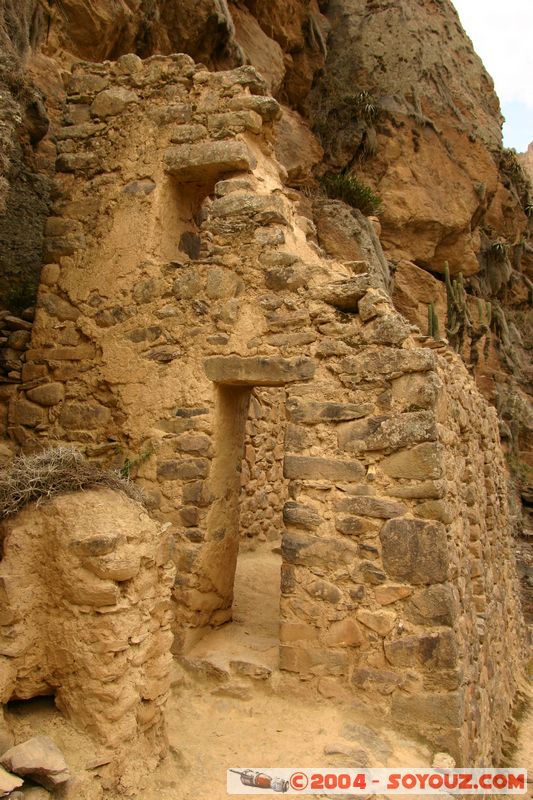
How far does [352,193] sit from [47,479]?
37.4 feet

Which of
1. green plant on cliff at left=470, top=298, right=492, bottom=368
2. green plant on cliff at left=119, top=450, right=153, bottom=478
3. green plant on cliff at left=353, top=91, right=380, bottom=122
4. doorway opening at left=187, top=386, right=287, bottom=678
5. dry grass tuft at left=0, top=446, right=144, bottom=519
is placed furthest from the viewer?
green plant on cliff at left=470, top=298, right=492, bottom=368

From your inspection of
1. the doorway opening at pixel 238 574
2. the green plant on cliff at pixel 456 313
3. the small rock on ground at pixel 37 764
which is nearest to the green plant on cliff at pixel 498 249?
the green plant on cliff at pixel 456 313

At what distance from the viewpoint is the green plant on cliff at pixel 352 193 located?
12.8 m

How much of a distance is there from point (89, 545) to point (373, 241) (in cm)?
1067

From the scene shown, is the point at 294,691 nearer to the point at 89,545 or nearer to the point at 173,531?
the point at 173,531

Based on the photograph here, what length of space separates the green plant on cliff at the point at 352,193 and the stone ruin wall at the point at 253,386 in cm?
802

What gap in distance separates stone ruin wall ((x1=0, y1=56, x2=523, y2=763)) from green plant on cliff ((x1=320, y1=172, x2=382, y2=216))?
802cm

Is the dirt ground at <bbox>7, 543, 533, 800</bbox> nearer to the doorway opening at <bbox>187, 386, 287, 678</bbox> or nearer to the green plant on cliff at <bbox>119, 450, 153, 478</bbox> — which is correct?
the doorway opening at <bbox>187, 386, 287, 678</bbox>

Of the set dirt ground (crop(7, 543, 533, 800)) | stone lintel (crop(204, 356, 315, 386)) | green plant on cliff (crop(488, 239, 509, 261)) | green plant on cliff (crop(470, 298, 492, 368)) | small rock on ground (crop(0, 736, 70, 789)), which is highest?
green plant on cliff (crop(488, 239, 509, 261))

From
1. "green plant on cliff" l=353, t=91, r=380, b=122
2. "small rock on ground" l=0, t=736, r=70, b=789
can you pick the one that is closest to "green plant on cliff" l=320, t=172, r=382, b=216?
"green plant on cliff" l=353, t=91, r=380, b=122

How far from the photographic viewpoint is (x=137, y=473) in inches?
173

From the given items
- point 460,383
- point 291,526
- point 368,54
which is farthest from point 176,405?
point 368,54

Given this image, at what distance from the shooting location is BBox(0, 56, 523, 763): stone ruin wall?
144 inches

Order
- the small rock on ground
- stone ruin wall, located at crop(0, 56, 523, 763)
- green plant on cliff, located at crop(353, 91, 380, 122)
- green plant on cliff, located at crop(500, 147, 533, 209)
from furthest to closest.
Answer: green plant on cliff, located at crop(500, 147, 533, 209) < green plant on cliff, located at crop(353, 91, 380, 122) < stone ruin wall, located at crop(0, 56, 523, 763) < the small rock on ground
